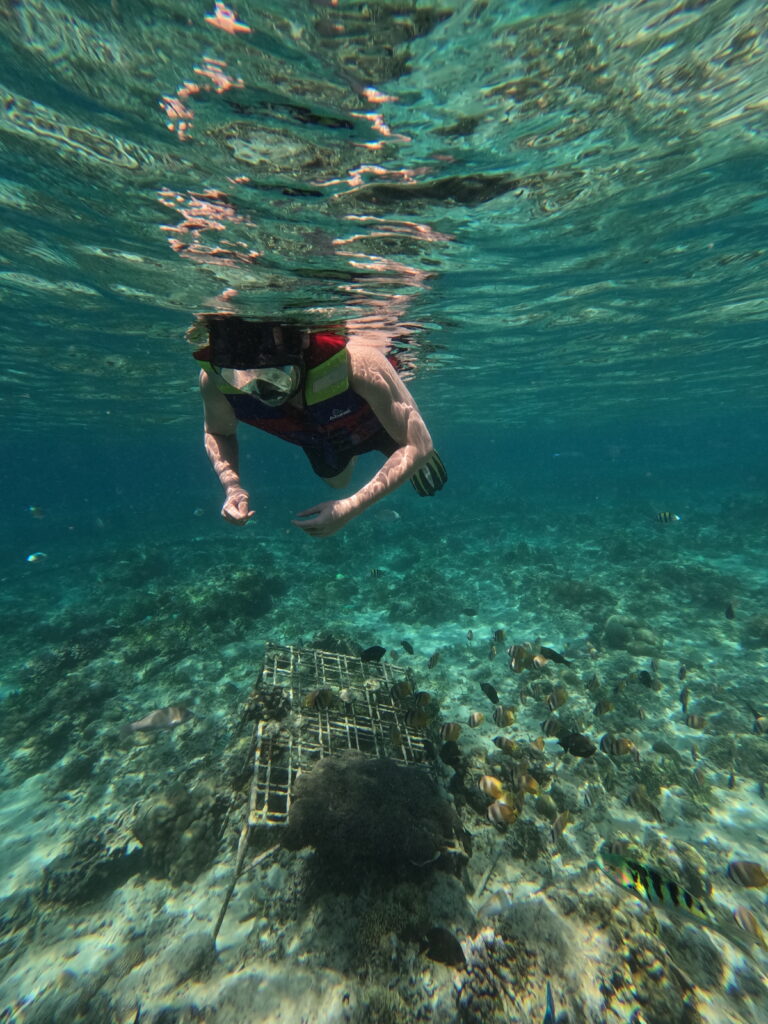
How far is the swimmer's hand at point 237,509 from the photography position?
342cm

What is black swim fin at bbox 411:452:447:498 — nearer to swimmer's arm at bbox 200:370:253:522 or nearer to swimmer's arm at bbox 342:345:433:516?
swimmer's arm at bbox 342:345:433:516

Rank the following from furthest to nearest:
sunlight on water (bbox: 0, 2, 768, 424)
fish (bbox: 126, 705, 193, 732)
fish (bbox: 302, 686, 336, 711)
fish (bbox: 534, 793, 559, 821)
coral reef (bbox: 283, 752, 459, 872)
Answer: fish (bbox: 126, 705, 193, 732) → fish (bbox: 302, 686, 336, 711) → fish (bbox: 534, 793, 559, 821) → sunlight on water (bbox: 0, 2, 768, 424) → coral reef (bbox: 283, 752, 459, 872)

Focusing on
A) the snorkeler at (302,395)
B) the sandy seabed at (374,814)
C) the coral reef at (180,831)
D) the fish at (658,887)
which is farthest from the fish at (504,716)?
the snorkeler at (302,395)

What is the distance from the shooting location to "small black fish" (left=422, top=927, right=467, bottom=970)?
14.1 ft

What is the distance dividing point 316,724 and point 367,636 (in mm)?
6899

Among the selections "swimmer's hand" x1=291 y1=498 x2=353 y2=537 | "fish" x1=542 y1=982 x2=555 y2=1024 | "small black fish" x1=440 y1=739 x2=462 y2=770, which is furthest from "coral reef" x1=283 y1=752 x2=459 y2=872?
"swimmer's hand" x1=291 y1=498 x2=353 y2=537

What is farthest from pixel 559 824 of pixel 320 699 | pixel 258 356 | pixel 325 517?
pixel 258 356

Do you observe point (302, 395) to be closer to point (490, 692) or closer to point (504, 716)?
point (490, 692)

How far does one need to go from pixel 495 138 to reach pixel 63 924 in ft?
41.4

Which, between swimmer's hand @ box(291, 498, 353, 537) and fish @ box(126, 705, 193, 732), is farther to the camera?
fish @ box(126, 705, 193, 732)

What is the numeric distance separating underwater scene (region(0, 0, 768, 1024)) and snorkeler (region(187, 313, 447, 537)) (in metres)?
0.04

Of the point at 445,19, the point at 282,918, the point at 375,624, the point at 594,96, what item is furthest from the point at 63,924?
the point at 594,96

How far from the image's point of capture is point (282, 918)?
16.4 feet

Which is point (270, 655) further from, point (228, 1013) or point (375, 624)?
point (375, 624)
